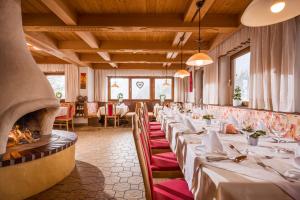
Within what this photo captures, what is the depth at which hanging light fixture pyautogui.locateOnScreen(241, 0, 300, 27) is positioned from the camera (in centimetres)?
127

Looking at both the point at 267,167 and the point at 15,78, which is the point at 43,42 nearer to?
the point at 15,78

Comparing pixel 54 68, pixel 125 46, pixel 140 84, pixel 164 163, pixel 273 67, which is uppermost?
pixel 125 46

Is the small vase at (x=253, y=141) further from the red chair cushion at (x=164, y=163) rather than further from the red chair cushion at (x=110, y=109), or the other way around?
the red chair cushion at (x=110, y=109)

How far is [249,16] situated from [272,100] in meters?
1.90

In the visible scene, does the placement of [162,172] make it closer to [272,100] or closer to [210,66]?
[272,100]

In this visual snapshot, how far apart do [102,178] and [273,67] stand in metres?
2.81

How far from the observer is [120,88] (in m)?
9.85

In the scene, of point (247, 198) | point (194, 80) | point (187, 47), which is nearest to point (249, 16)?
point (247, 198)

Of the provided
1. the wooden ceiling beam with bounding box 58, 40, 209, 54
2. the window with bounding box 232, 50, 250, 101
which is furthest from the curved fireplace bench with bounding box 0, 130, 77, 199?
the window with bounding box 232, 50, 250, 101

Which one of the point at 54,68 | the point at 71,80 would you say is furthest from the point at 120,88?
the point at 54,68

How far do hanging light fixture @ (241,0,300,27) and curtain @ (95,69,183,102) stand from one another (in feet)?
27.2

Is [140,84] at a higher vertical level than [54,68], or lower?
lower

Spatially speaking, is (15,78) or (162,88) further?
(162,88)

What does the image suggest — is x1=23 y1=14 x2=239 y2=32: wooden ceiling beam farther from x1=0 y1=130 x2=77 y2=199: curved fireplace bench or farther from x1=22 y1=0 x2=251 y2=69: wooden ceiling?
x1=0 y1=130 x2=77 y2=199: curved fireplace bench
